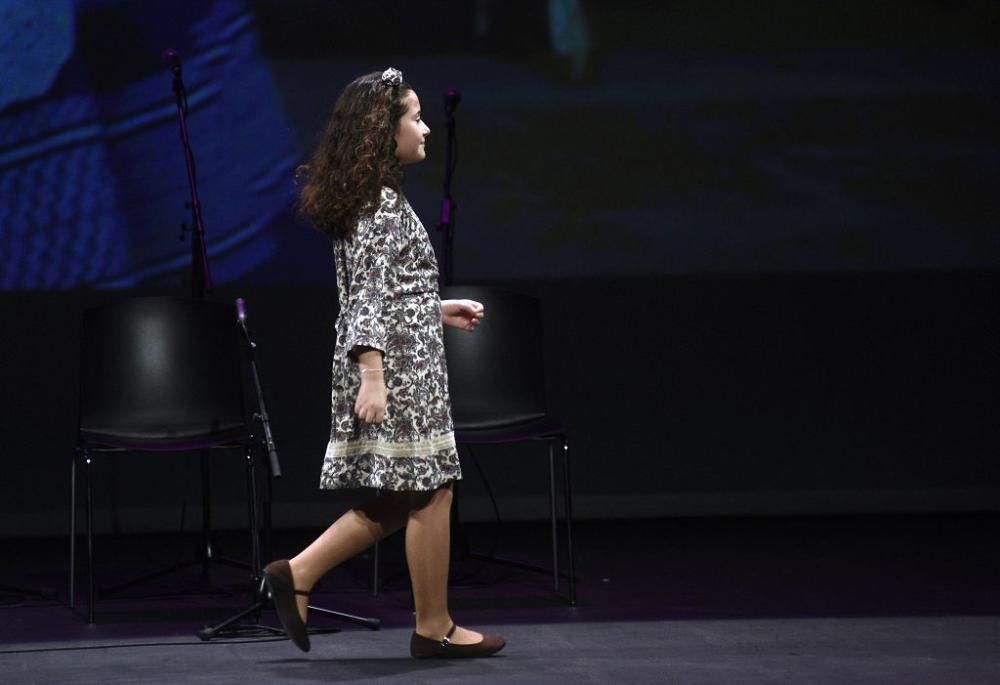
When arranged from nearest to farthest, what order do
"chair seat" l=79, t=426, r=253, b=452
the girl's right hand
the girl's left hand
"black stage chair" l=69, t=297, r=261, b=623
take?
the girl's right hand → the girl's left hand → "chair seat" l=79, t=426, r=253, b=452 → "black stage chair" l=69, t=297, r=261, b=623

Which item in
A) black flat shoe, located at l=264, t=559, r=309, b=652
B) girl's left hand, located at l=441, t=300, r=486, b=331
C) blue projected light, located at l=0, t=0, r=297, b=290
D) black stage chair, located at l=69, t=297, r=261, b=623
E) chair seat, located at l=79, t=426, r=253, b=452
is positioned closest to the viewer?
black flat shoe, located at l=264, t=559, r=309, b=652

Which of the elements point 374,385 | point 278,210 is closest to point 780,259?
point 278,210

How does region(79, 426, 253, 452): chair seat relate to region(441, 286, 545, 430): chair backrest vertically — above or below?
below

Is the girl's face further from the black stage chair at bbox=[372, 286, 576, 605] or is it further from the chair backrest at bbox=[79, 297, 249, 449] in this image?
the chair backrest at bbox=[79, 297, 249, 449]

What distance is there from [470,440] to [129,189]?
182cm

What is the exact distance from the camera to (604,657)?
3.28 m

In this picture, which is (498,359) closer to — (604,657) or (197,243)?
(197,243)

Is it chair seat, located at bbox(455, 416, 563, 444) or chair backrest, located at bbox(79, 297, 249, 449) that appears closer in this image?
chair seat, located at bbox(455, 416, 563, 444)

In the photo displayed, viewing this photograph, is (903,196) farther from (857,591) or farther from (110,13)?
(110,13)

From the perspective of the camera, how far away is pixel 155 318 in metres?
4.33

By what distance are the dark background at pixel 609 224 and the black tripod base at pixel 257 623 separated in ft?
5.54

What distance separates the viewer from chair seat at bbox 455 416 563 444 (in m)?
4.02

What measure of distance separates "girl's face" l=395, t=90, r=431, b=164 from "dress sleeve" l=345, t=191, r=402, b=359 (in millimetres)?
117

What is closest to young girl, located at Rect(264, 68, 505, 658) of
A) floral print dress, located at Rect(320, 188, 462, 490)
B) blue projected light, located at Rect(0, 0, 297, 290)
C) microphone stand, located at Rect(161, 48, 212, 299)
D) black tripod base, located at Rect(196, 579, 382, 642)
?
floral print dress, located at Rect(320, 188, 462, 490)
